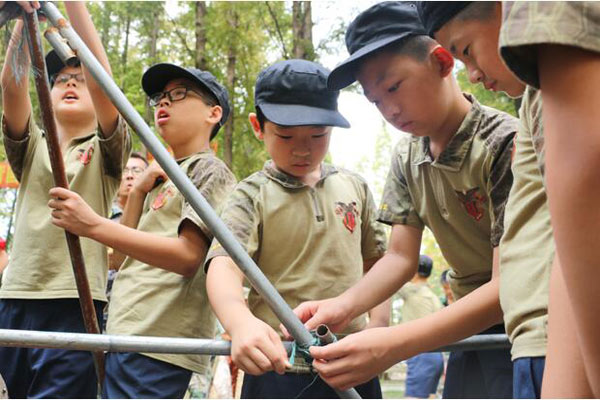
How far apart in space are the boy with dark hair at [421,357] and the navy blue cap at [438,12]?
19.6 ft

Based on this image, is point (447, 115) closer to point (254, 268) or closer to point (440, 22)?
point (440, 22)

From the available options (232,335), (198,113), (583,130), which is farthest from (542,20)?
Result: (198,113)

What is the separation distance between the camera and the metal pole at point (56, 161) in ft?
6.50

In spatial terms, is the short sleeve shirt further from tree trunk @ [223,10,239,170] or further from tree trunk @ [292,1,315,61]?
tree trunk @ [223,10,239,170]

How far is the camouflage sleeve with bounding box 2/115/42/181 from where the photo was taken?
→ 8.71 ft

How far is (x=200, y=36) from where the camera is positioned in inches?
341

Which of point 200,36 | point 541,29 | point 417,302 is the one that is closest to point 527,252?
point 541,29

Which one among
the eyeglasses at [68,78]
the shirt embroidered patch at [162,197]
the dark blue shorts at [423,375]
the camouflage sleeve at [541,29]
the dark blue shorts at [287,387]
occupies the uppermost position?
the eyeglasses at [68,78]

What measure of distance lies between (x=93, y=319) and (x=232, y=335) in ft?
2.52

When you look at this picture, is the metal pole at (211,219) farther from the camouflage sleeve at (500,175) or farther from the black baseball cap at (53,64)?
the black baseball cap at (53,64)

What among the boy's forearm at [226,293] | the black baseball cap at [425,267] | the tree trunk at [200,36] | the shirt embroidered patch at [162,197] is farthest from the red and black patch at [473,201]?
the tree trunk at [200,36]

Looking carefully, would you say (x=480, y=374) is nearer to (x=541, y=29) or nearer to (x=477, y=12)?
(x=477, y=12)

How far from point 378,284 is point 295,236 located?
0.34 meters

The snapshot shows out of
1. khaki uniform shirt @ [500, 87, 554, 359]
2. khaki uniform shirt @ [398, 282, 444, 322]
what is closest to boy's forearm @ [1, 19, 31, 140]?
khaki uniform shirt @ [500, 87, 554, 359]
